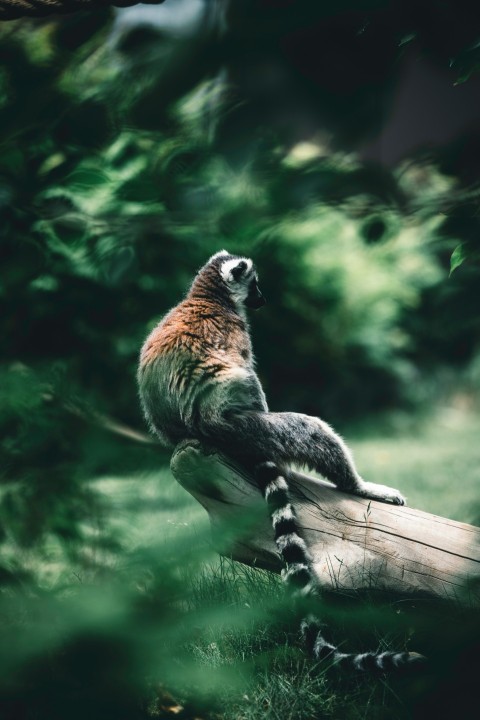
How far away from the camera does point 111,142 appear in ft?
3.55

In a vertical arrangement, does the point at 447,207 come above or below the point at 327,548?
above

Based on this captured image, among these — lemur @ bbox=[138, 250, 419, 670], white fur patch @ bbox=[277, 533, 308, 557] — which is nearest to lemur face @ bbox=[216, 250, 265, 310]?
lemur @ bbox=[138, 250, 419, 670]

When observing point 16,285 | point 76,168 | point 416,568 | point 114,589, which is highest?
point 76,168

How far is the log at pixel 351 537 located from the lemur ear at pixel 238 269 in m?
0.85

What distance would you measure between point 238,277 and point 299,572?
126 cm

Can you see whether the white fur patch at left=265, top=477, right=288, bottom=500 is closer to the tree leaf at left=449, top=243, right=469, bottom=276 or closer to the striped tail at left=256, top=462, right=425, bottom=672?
the striped tail at left=256, top=462, right=425, bottom=672

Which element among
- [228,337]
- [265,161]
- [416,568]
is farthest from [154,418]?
[265,161]

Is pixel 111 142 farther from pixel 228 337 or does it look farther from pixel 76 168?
pixel 228 337

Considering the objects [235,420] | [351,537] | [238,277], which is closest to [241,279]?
[238,277]

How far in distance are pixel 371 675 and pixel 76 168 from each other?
1.34 metres

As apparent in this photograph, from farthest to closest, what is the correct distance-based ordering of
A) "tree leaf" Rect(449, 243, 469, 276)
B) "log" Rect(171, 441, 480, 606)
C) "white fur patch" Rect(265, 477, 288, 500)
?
1. "white fur patch" Rect(265, 477, 288, 500)
2. "log" Rect(171, 441, 480, 606)
3. "tree leaf" Rect(449, 243, 469, 276)

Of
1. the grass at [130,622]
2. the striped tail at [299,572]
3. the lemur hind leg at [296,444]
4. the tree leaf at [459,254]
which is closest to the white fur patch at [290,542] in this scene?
the striped tail at [299,572]

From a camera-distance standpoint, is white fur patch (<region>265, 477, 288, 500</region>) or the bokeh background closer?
the bokeh background

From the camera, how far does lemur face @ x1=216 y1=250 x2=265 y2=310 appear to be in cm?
261
